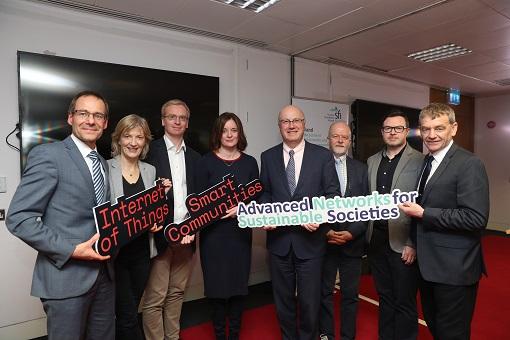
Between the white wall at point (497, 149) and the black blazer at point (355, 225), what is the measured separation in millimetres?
6009

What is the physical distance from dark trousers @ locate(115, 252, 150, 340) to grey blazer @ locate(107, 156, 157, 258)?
0.34ft

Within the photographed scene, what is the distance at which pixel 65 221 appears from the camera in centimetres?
146

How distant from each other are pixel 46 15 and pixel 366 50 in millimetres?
3316

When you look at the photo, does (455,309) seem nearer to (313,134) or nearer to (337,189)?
(337,189)

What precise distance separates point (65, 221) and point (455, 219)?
1.91 meters

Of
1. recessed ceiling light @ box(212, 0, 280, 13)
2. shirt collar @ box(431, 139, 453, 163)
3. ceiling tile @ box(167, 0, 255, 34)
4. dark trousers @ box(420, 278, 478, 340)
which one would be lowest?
dark trousers @ box(420, 278, 478, 340)

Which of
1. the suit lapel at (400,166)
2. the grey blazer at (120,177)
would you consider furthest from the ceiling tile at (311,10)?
the grey blazer at (120,177)

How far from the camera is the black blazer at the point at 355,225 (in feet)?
7.77

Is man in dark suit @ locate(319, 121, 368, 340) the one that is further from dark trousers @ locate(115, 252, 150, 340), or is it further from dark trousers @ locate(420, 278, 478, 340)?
dark trousers @ locate(115, 252, 150, 340)

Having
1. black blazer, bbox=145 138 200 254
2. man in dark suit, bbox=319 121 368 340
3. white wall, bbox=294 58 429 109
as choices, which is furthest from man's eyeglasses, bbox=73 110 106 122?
white wall, bbox=294 58 429 109

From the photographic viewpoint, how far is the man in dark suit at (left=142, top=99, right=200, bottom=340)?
7.39 ft

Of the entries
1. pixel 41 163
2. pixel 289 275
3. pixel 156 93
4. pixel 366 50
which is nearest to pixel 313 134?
pixel 366 50

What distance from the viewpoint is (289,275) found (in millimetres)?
2232

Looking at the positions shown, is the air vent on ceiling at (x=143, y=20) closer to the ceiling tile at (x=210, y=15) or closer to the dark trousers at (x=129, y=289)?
the ceiling tile at (x=210, y=15)
